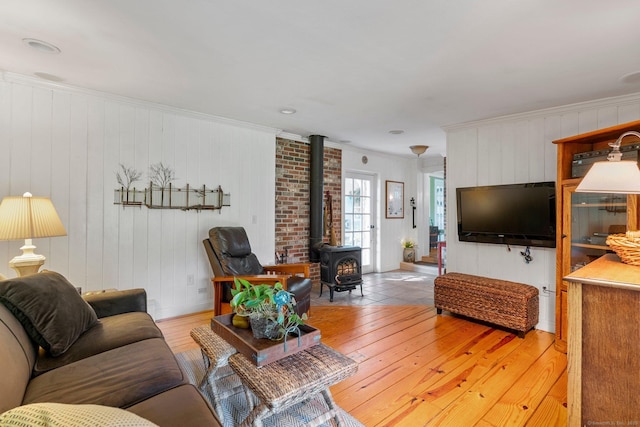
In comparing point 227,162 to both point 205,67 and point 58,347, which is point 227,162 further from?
point 58,347

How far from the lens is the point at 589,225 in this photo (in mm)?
2809

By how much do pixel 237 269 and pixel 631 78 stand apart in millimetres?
3982

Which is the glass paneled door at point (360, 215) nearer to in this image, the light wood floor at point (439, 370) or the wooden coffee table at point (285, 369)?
the light wood floor at point (439, 370)

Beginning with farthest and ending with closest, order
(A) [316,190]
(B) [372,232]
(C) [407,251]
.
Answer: (C) [407,251]
(B) [372,232]
(A) [316,190]

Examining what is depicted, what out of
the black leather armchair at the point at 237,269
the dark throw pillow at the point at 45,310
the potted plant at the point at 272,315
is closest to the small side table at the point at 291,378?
the potted plant at the point at 272,315

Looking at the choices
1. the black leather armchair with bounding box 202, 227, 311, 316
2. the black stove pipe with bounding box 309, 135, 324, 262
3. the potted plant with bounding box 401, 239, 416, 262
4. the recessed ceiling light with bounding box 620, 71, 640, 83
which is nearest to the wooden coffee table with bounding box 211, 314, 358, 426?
the black leather armchair with bounding box 202, 227, 311, 316

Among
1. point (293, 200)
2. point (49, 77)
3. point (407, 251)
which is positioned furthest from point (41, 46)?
point (407, 251)

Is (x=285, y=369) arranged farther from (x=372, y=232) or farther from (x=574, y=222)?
(x=372, y=232)

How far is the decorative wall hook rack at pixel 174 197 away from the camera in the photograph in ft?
10.8

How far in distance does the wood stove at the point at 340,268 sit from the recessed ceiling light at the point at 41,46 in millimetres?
3360

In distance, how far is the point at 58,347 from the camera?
1683mm

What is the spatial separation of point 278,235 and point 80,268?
2301 mm

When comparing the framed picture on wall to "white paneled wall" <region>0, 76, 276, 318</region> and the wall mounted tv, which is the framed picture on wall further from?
"white paneled wall" <region>0, 76, 276, 318</region>

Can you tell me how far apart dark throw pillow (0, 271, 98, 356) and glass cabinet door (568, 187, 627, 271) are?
3785 millimetres
